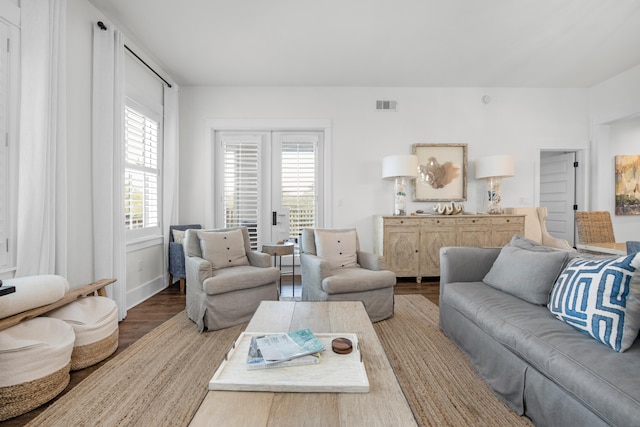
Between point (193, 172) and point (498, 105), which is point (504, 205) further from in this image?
point (193, 172)

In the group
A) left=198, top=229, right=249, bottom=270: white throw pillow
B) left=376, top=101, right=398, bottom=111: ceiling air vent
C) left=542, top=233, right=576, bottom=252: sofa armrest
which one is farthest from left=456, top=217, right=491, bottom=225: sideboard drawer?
left=198, top=229, right=249, bottom=270: white throw pillow

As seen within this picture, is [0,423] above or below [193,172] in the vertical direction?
below

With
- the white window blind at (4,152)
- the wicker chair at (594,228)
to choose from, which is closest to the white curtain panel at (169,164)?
the white window blind at (4,152)

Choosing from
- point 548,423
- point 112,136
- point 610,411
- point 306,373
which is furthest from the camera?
point 112,136

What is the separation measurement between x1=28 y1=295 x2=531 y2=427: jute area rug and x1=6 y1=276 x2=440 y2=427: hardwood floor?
8 centimetres

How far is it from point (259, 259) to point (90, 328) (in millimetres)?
1416

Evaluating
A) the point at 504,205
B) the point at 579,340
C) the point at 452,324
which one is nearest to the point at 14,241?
the point at 452,324

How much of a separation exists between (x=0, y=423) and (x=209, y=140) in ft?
12.1

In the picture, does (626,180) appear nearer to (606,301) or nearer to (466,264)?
(466,264)

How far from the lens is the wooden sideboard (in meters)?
4.05

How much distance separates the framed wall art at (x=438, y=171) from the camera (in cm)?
452

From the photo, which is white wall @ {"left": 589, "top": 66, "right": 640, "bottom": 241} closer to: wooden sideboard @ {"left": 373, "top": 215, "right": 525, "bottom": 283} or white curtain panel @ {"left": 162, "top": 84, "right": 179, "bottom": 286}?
wooden sideboard @ {"left": 373, "top": 215, "right": 525, "bottom": 283}

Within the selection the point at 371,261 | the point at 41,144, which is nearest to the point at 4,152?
the point at 41,144

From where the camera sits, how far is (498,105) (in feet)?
15.0
